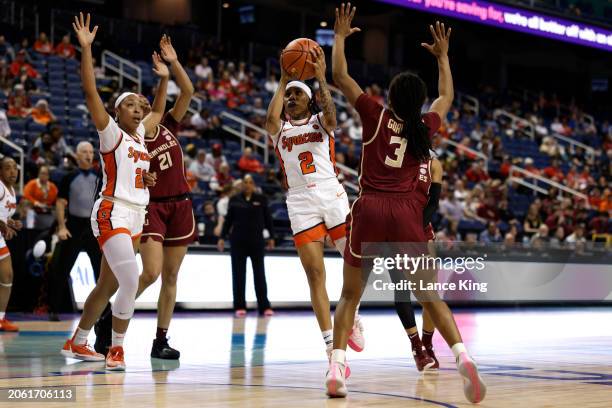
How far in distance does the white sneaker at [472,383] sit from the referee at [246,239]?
387 inches

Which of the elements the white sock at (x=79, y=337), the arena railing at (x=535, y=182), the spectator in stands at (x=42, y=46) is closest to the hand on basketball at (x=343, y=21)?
the white sock at (x=79, y=337)

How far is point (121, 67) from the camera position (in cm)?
2441

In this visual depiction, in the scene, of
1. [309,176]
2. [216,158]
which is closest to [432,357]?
[309,176]

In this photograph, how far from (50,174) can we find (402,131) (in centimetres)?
1195

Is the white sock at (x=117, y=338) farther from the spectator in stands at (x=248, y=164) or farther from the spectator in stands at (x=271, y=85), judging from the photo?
the spectator in stands at (x=271, y=85)

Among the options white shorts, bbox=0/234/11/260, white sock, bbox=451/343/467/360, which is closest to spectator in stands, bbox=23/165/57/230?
white shorts, bbox=0/234/11/260

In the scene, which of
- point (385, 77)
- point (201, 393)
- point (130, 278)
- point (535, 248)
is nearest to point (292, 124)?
point (130, 278)

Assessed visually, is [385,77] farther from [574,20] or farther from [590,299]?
[590,299]

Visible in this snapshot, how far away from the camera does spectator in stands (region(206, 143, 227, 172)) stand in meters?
20.5

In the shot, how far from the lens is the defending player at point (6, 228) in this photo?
1161 cm

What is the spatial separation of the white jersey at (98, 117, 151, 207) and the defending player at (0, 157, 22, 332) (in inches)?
176

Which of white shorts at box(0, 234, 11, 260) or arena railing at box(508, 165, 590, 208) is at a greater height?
arena railing at box(508, 165, 590, 208)

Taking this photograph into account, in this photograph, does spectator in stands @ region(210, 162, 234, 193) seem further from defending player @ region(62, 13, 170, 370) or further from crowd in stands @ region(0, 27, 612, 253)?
defending player @ region(62, 13, 170, 370)

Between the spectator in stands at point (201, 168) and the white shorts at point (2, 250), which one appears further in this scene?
the spectator in stands at point (201, 168)
